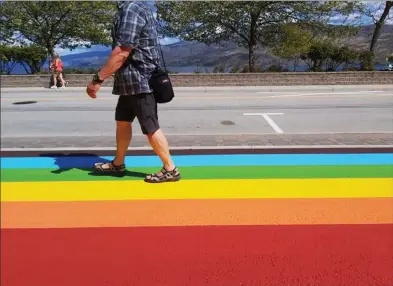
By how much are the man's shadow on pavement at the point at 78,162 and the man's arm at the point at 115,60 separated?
1270 mm

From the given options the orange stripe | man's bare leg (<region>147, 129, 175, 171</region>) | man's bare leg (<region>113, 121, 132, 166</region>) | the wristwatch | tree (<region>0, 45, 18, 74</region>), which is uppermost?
tree (<region>0, 45, 18, 74</region>)

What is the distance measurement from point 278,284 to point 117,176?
1734 millimetres

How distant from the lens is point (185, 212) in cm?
296

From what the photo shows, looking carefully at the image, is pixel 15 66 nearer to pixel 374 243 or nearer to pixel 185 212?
pixel 185 212

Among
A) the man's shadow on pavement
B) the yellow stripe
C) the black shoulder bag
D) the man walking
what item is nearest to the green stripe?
the man's shadow on pavement

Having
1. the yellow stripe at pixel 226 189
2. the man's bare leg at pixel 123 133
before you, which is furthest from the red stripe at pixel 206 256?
the man's bare leg at pixel 123 133

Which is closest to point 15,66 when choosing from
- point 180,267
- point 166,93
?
point 166,93

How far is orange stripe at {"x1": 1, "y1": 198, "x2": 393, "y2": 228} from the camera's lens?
2.63 meters

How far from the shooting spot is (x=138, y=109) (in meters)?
2.88

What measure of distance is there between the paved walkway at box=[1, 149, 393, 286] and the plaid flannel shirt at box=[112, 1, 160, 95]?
2.62 feet

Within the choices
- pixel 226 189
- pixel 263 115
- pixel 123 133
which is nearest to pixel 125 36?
pixel 123 133

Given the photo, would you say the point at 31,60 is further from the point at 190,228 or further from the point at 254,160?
the point at 254,160

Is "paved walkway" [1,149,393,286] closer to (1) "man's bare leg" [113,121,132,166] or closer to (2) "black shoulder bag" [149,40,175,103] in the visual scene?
(1) "man's bare leg" [113,121,132,166]

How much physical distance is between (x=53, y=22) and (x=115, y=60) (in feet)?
4.86
